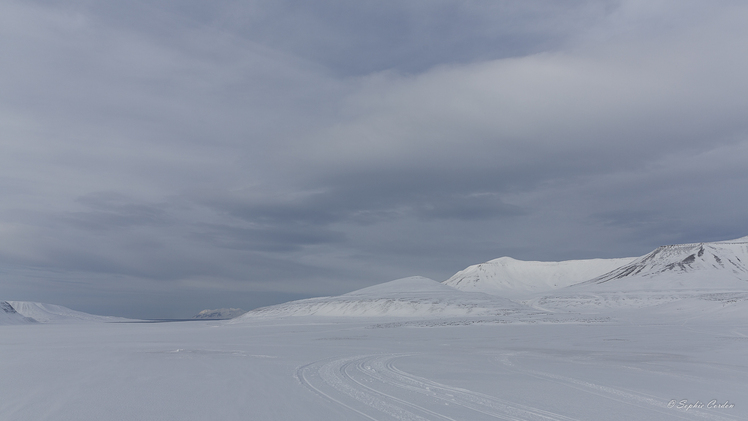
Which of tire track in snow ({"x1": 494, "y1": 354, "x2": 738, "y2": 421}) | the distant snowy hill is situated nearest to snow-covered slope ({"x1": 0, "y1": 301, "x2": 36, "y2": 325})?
tire track in snow ({"x1": 494, "y1": 354, "x2": 738, "y2": 421})

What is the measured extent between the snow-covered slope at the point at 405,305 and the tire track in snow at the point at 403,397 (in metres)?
73.6

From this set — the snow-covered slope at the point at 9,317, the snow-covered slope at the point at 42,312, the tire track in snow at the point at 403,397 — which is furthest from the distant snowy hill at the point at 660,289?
the snow-covered slope at the point at 42,312

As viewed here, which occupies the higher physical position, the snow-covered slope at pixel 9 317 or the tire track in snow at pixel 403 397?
the snow-covered slope at pixel 9 317

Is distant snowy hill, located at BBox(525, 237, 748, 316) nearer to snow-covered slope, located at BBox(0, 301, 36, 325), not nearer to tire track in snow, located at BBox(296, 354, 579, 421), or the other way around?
tire track in snow, located at BBox(296, 354, 579, 421)

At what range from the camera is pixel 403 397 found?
14.2m

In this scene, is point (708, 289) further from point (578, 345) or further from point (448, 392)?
point (448, 392)

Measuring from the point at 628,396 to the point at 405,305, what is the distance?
277ft

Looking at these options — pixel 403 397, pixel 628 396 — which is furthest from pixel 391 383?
pixel 628 396

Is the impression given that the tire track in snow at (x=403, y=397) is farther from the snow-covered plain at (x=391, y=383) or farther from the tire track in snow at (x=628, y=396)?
the tire track in snow at (x=628, y=396)

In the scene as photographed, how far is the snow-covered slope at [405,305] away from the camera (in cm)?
9281

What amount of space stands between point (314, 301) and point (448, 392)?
104530 millimetres

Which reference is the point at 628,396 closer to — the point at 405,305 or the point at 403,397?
the point at 403,397

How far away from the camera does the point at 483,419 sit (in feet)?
37.9

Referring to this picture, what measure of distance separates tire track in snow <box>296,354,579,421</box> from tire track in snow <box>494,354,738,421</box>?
3.20 m
